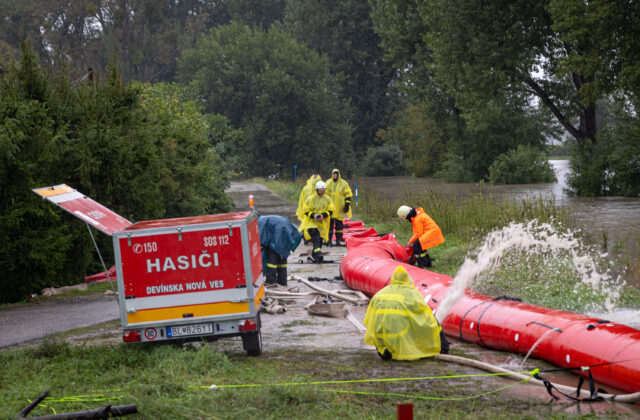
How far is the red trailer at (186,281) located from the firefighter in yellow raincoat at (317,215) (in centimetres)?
844

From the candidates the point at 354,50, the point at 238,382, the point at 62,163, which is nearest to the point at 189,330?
the point at 238,382

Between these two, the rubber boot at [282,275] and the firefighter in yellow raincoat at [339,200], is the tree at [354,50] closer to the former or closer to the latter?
the firefighter in yellow raincoat at [339,200]

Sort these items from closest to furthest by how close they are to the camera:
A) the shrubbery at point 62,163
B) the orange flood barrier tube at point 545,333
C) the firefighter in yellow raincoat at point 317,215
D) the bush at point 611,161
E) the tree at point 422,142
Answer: the orange flood barrier tube at point 545,333, the shrubbery at point 62,163, the firefighter in yellow raincoat at point 317,215, the bush at point 611,161, the tree at point 422,142

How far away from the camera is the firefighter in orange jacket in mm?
14430

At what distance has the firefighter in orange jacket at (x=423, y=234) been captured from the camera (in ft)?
47.3

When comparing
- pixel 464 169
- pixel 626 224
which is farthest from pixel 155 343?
pixel 464 169

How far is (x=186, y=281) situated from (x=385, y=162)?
57.1 m

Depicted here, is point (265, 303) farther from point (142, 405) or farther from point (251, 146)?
point (251, 146)

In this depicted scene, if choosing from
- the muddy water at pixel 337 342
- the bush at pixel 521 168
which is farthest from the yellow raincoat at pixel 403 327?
the bush at pixel 521 168

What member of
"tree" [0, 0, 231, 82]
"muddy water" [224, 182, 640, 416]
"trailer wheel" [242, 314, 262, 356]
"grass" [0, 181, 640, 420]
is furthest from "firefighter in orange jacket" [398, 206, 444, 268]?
"tree" [0, 0, 231, 82]

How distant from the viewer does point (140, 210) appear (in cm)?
1691

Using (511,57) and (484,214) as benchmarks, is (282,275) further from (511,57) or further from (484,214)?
(511,57)

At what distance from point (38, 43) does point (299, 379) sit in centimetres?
6696

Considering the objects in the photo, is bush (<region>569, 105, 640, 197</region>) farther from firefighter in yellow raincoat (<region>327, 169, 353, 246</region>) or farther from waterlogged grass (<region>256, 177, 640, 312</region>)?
firefighter in yellow raincoat (<region>327, 169, 353, 246</region>)
